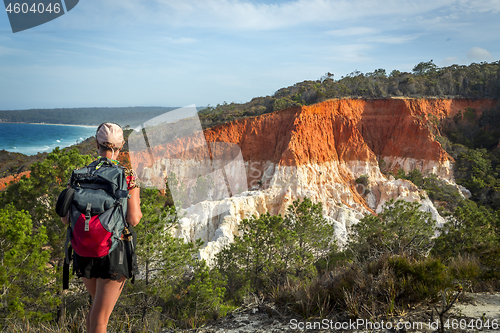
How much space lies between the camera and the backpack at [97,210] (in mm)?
1734

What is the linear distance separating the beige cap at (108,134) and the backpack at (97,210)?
0.19 m

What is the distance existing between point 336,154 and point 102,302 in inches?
1113

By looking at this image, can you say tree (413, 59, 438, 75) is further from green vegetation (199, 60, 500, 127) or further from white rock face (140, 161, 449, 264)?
white rock face (140, 161, 449, 264)

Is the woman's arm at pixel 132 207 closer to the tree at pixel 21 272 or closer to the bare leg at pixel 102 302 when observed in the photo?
the bare leg at pixel 102 302

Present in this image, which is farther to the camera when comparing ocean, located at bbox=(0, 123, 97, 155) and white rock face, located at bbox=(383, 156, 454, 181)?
ocean, located at bbox=(0, 123, 97, 155)

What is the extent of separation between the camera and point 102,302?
1.98 meters

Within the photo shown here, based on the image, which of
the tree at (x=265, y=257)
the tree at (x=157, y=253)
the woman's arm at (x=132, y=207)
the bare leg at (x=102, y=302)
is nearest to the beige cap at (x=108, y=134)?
the woman's arm at (x=132, y=207)

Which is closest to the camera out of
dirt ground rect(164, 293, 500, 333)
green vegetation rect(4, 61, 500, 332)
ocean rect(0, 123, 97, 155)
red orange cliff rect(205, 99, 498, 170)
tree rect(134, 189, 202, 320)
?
dirt ground rect(164, 293, 500, 333)

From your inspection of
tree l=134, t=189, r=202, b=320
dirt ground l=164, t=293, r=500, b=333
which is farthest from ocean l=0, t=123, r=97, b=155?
dirt ground l=164, t=293, r=500, b=333

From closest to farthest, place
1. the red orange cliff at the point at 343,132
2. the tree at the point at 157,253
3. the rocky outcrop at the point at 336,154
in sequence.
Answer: the tree at the point at 157,253 < the rocky outcrop at the point at 336,154 < the red orange cliff at the point at 343,132

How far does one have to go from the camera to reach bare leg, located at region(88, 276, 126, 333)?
1951 mm

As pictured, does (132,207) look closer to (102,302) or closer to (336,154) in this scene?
(102,302)

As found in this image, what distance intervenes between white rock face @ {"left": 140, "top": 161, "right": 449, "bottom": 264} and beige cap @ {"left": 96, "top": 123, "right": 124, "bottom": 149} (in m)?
13.6

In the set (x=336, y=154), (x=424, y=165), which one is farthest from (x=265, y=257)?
(x=424, y=165)
